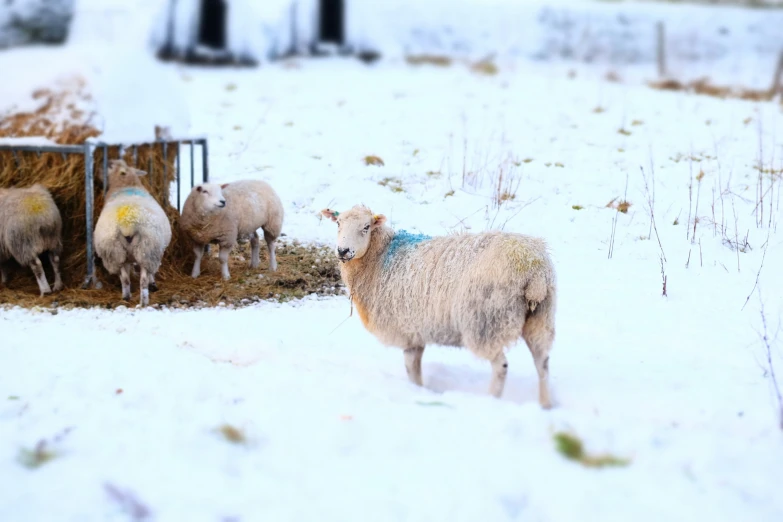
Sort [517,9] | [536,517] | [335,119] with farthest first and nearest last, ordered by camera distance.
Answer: [517,9], [335,119], [536,517]

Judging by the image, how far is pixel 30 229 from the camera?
6754mm

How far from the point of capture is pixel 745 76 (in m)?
19.1

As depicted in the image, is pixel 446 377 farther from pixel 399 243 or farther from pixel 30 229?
pixel 30 229

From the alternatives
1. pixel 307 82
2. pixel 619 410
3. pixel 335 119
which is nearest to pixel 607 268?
pixel 619 410

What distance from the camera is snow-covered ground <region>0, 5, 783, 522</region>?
3287 millimetres

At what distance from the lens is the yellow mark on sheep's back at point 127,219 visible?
6.30 meters

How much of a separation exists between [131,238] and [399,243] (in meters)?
2.54

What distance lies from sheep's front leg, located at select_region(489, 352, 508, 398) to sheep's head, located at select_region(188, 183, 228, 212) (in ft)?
11.4

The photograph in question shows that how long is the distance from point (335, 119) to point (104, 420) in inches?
354

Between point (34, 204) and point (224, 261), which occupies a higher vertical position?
point (34, 204)

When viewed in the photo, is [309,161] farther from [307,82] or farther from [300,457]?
[300,457]

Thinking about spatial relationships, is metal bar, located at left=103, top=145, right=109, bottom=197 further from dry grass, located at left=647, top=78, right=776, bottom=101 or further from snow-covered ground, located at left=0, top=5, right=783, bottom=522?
dry grass, located at left=647, top=78, right=776, bottom=101

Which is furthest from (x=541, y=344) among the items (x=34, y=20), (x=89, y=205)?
(x=34, y=20)

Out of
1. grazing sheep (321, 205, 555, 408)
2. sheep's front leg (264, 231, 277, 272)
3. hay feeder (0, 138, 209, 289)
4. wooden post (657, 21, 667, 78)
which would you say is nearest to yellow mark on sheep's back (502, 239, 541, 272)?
grazing sheep (321, 205, 555, 408)
